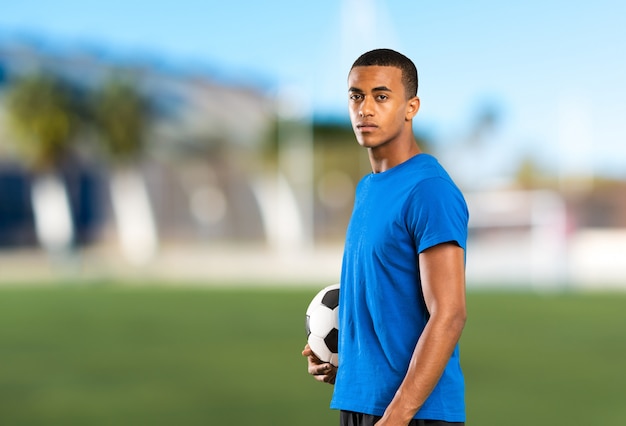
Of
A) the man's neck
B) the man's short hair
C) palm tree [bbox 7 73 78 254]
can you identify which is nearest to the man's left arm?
the man's neck

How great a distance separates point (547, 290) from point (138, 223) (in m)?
29.2

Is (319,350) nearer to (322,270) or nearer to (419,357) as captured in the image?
(419,357)

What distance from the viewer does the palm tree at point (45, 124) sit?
1796 inches

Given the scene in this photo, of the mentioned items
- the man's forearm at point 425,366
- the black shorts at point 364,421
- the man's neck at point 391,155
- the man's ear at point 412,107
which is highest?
the man's ear at point 412,107

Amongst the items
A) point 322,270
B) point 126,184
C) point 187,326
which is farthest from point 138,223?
point 187,326

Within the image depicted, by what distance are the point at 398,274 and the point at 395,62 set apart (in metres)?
0.53

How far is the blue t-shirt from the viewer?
7.88ft

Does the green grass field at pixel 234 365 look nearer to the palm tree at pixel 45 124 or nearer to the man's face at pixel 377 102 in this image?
the man's face at pixel 377 102

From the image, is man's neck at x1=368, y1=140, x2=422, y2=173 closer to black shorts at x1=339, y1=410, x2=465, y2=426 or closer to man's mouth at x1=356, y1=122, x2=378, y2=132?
man's mouth at x1=356, y1=122, x2=378, y2=132

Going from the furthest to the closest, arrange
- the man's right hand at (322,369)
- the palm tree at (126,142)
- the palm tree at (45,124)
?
the palm tree at (126,142) < the palm tree at (45,124) < the man's right hand at (322,369)

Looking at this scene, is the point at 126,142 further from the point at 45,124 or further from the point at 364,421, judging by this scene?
the point at 364,421

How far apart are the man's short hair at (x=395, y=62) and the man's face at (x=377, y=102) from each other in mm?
11

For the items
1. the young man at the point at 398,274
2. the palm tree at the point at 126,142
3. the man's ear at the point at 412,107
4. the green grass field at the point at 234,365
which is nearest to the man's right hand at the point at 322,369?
the young man at the point at 398,274

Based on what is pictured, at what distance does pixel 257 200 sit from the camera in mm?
66250
